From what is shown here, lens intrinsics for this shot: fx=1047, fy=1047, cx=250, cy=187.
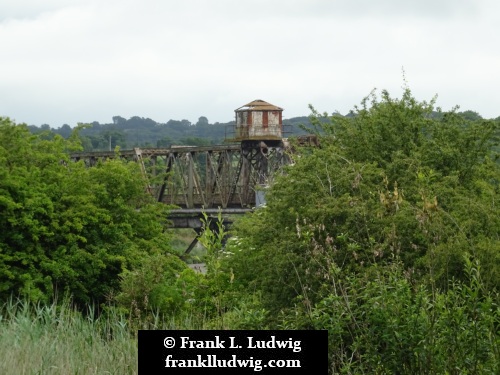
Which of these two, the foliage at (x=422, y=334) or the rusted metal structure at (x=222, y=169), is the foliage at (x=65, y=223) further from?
the rusted metal structure at (x=222, y=169)

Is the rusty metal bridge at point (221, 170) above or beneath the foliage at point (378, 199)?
beneath

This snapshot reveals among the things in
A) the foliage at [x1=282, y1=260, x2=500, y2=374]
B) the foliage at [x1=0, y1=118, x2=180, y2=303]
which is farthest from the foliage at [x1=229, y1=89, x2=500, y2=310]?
the foliage at [x1=0, y1=118, x2=180, y2=303]

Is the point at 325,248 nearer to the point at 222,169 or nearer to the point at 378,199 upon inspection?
the point at 378,199

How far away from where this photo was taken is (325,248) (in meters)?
16.4

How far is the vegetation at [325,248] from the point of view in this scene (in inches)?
337

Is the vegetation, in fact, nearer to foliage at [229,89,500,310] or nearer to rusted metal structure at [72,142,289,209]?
foliage at [229,89,500,310]

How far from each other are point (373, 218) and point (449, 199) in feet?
17.8

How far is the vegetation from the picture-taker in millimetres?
8555

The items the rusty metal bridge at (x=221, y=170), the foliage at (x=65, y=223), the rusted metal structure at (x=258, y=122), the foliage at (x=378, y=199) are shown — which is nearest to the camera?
the foliage at (x=378, y=199)

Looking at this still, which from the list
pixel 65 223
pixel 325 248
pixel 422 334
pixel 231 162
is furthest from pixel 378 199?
pixel 231 162

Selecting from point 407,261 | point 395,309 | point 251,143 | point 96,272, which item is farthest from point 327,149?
point 251,143

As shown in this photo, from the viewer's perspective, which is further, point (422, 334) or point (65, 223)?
point (65, 223)

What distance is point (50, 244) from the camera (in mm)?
34250

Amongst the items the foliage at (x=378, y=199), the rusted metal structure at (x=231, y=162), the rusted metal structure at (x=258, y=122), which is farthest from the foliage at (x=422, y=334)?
the rusted metal structure at (x=258, y=122)
